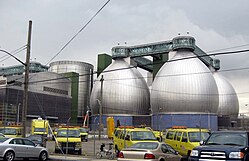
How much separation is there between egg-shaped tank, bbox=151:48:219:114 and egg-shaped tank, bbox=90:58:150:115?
8066 millimetres

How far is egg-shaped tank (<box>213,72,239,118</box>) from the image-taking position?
11206 centimetres

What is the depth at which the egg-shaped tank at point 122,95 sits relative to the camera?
95.6 m

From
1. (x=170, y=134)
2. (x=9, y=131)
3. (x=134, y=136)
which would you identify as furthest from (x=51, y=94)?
(x=134, y=136)

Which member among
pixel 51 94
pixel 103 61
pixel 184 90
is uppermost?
pixel 103 61

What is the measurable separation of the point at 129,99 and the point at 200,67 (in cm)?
2121

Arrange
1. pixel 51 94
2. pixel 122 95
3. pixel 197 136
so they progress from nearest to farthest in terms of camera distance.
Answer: pixel 197 136 < pixel 122 95 < pixel 51 94

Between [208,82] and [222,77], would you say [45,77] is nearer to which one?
[208,82]

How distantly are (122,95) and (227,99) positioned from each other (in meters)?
39.0

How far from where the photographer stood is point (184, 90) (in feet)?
282

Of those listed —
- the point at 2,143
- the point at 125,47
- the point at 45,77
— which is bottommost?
the point at 2,143

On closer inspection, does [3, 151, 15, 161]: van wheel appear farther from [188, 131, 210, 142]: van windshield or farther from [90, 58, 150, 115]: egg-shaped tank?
[90, 58, 150, 115]: egg-shaped tank

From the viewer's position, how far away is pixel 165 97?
286 ft

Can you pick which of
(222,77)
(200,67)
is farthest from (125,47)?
(222,77)

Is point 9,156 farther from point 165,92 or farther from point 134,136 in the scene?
point 165,92
